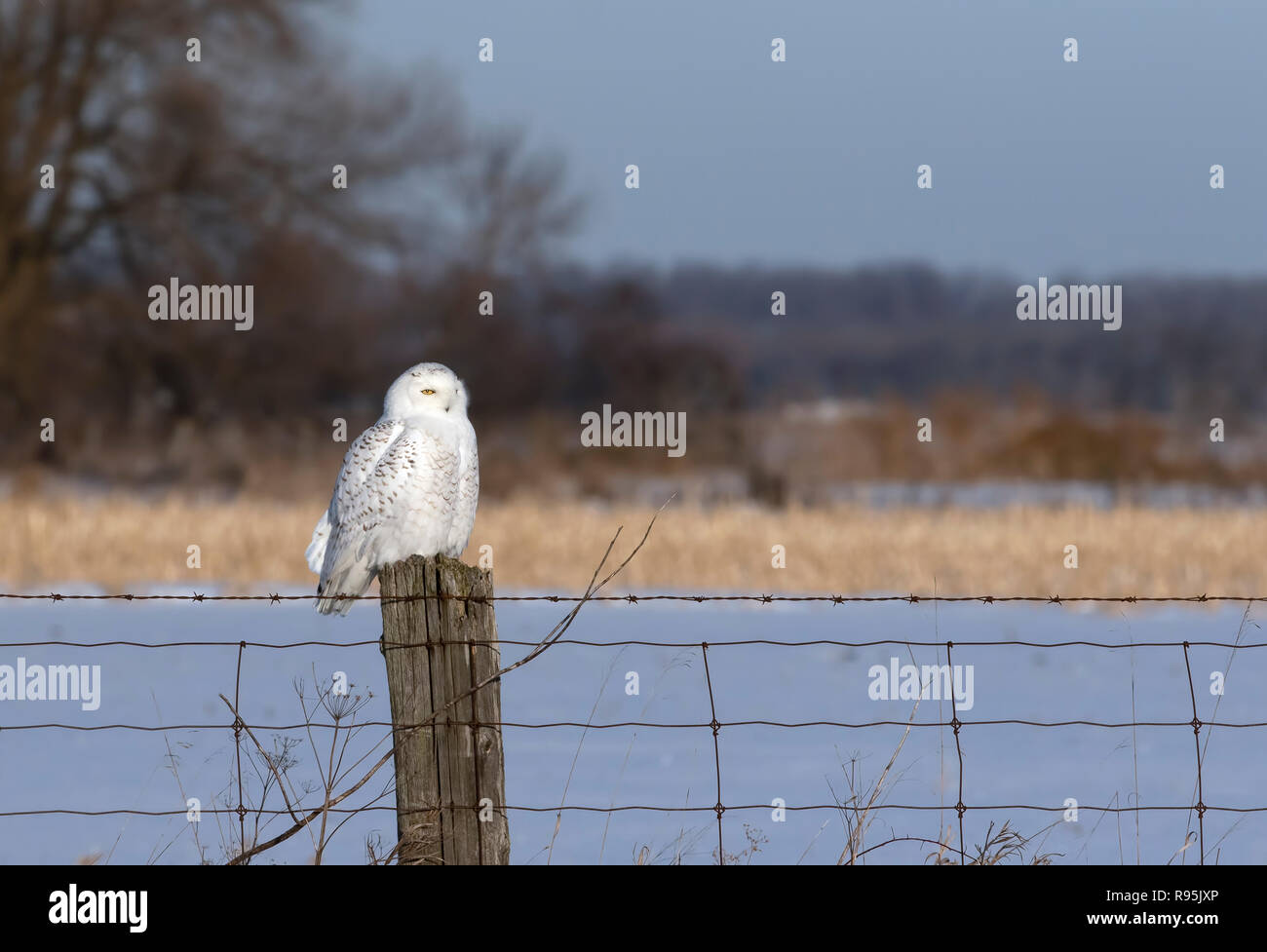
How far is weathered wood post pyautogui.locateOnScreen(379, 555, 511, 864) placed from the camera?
354cm

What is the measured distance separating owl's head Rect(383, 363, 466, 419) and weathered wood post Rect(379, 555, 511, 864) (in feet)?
4.15

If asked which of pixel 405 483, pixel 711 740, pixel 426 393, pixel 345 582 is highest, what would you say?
pixel 426 393

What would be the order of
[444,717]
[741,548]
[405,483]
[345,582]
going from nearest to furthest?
[444,717], [405,483], [345,582], [741,548]

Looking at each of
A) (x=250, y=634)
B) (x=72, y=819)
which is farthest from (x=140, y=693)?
(x=72, y=819)

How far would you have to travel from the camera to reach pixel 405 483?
15.2 feet

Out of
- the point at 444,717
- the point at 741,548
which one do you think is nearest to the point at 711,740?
the point at 444,717

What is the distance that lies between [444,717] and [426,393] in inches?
59.0

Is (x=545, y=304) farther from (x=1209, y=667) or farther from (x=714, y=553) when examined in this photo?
(x=1209, y=667)

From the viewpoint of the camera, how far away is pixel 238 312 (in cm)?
3083

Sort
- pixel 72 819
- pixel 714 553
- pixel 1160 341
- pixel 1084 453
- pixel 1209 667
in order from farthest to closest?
1. pixel 1160 341
2. pixel 1084 453
3. pixel 714 553
4. pixel 1209 667
5. pixel 72 819

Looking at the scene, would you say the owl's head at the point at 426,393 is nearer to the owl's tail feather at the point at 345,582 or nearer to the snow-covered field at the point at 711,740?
the owl's tail feather at the point at 345,582

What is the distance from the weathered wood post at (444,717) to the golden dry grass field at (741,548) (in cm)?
965

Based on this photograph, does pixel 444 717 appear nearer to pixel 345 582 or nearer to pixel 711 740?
pixel 345 582
